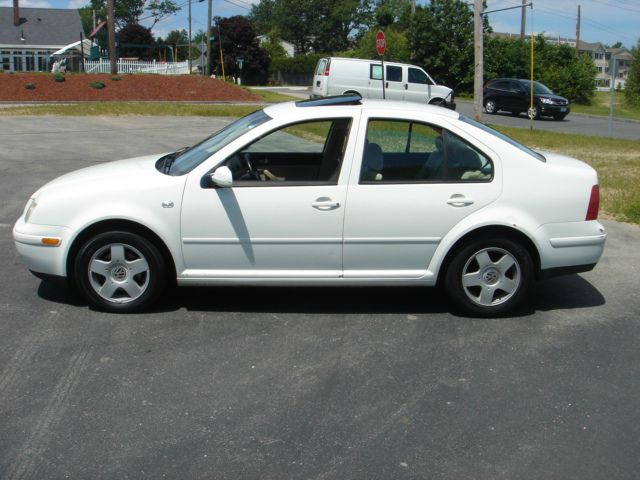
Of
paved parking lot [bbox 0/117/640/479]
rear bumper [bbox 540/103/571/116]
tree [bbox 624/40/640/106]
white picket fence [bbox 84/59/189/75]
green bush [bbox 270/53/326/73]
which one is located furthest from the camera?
green bush [bbox 270/53/326/73]

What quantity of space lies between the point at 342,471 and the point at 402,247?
7.39 feet

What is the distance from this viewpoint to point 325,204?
215 inches

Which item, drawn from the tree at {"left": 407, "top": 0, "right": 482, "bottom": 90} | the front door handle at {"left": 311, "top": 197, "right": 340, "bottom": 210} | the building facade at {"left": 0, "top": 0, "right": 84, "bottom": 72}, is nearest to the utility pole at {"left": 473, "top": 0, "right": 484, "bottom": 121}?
the front door handle at {"left": 311, "top": 197, "right": 340, "bottom": 210}

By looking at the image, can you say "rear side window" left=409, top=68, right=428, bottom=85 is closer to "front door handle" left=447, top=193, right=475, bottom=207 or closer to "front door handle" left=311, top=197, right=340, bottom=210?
"front door handle" left=447, top=193, right=475, bottom=207

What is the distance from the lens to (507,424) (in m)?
4.14

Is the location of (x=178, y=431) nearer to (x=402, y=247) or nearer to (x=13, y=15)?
(x=402, y=247)

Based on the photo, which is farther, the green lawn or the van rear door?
the green lawn

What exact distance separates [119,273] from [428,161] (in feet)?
7.96

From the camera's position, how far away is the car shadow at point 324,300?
588cm

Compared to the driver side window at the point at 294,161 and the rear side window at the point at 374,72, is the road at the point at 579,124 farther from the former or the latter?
the driver side window at the point at 294,161

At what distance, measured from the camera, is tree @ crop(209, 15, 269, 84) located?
66625 millimetres

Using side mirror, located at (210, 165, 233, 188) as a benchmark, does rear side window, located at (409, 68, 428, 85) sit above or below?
above

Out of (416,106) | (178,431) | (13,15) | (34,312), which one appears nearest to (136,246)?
(34,312)

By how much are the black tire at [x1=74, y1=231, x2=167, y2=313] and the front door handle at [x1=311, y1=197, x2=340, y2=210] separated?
1.18m
